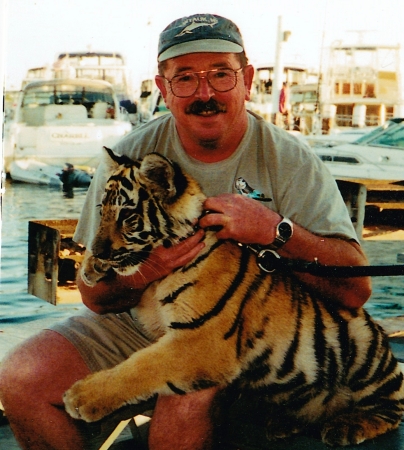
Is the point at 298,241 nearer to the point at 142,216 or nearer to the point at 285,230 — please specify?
the point at 285,230

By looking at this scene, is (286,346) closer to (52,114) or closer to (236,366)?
(236,366)

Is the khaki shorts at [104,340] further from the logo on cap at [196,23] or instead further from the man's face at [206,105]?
the logo on cap at [196,23]

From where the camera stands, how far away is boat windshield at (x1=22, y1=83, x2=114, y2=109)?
10.1 feet

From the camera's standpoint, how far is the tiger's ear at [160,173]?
1.62m

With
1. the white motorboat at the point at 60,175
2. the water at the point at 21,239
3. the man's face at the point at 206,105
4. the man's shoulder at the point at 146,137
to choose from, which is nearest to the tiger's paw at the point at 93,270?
the man's shoulder at the point at 146,137

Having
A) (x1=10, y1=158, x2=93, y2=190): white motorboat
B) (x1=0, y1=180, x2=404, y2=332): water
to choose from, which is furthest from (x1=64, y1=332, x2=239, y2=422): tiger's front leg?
(x1=10, y1=158, x2=93, y2=190): white motorboat

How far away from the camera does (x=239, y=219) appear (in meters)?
1.64

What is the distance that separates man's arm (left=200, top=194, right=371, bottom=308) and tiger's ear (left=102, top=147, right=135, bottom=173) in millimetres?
268

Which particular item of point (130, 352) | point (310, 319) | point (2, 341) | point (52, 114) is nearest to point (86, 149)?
point (52, 114)

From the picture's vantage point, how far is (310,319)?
1.79 metres

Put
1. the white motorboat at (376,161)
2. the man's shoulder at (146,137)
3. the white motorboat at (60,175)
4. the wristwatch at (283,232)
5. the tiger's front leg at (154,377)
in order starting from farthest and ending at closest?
the white motorboat at (376,161) → the white motorboat at (60,175) → the man's shoulder at (146,137) → the wristwatch at (283,232) → the tiger's front leg at (154,377)

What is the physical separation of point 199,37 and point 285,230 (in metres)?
0.57

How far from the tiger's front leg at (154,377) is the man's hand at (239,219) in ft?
0.93

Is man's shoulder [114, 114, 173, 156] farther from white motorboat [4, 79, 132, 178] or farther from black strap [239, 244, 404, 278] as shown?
white motorboat [4, 79, 132, 178]
